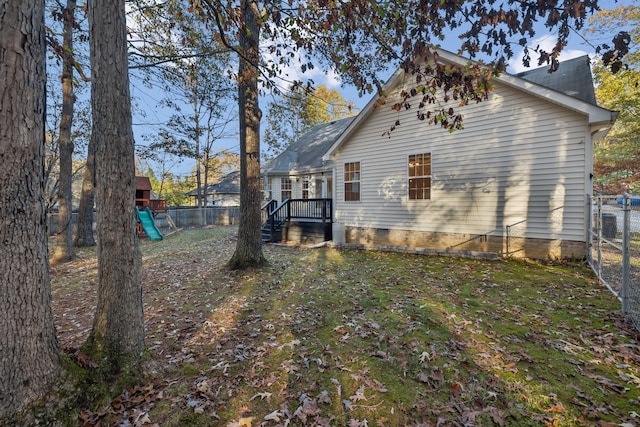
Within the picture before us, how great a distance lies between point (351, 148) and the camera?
37.3 feet

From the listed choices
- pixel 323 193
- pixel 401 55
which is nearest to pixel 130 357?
pixel 401 55

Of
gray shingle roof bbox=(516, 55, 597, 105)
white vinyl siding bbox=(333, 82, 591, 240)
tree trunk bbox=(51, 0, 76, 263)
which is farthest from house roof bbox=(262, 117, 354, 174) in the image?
tree trunk bbox=(51, 0, 76, 263)

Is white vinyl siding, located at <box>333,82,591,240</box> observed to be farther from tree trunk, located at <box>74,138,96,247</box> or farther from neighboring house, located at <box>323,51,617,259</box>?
tree trunk, located at <box>74,138,96,247</box>

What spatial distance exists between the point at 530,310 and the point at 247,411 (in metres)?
4.39

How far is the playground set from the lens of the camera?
15258 millimetres

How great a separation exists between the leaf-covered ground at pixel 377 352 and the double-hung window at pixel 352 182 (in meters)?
5.43

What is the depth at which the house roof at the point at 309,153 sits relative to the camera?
15.4m

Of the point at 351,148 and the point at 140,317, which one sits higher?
the point at 351,148

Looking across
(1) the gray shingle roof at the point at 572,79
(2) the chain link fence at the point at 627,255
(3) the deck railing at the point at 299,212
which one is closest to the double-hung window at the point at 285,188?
(3) the deck railing at the point at 299,212

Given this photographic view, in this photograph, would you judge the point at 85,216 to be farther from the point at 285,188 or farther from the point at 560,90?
the point at 560,90

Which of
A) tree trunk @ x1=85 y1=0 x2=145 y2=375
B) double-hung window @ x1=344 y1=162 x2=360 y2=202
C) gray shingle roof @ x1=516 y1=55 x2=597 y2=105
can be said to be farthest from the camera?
double-hung window @ x1=344 y1=162 x2=360 y2=202

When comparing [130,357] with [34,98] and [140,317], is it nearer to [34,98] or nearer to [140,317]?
[140,317]

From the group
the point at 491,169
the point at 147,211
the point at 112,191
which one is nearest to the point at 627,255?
the point at 491,169

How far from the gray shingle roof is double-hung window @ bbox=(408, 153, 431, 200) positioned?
3465 mm
